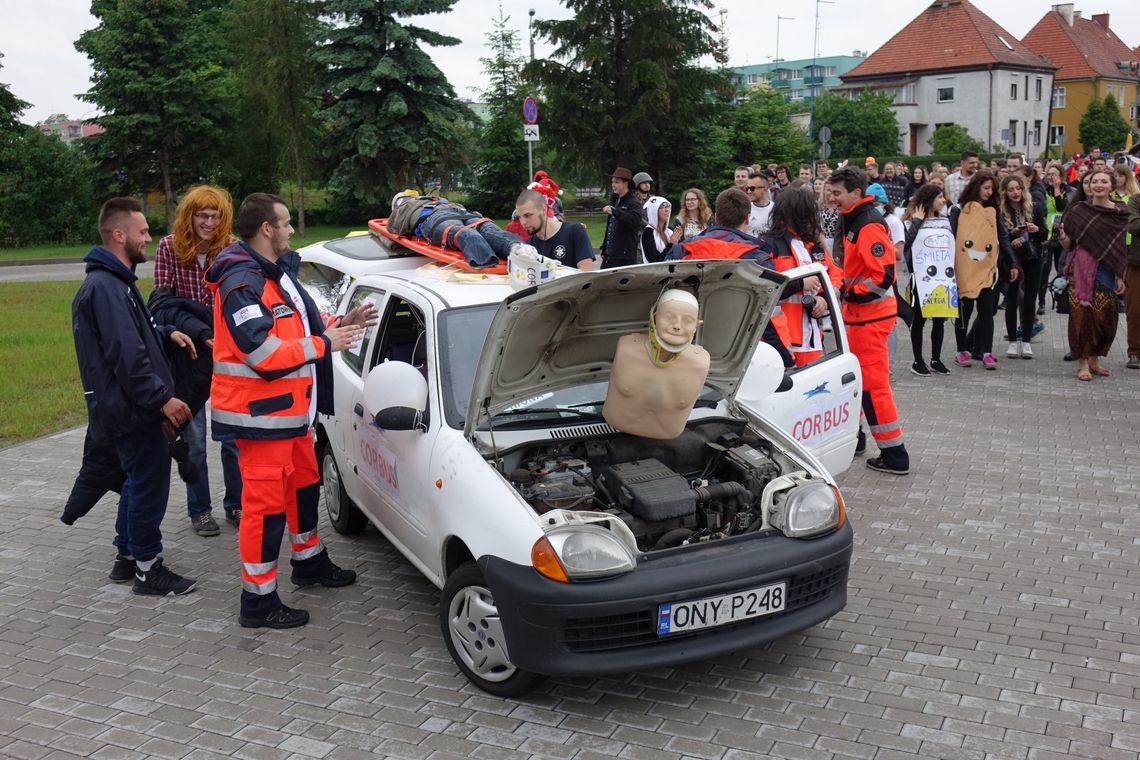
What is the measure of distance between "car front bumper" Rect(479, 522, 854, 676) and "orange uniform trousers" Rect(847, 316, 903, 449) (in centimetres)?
333

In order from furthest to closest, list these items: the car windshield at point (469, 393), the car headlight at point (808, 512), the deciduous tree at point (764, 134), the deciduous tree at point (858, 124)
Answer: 1. the deciduous tree at point (858, 124)
2. the deciduous tree at point (764, 134)
3. the car windshield at point (469, 393)
4. the car headlight at point (808, 512)

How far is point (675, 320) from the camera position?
4.65 metres

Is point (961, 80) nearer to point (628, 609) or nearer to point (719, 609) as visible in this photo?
point (719, 609)

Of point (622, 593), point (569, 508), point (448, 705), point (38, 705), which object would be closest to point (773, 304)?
point (569, 508)

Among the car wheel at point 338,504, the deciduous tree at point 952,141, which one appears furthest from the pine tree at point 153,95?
the deciduous tree at point 952,141

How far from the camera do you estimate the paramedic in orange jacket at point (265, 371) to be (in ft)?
16.0

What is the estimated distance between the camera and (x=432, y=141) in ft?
119

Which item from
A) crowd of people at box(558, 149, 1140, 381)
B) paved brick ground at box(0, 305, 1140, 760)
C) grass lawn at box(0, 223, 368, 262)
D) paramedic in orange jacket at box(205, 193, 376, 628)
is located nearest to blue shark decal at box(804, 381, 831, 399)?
paved brick ground at box(0, 305, 1140, 760)

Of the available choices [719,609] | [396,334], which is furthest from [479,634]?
[396,334]

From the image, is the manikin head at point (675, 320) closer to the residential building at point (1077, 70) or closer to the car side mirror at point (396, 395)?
the car side mirror at point (396, 395)

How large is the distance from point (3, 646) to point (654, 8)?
131 feet

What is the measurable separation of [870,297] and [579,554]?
13.3ft

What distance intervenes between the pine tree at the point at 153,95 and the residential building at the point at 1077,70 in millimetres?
69834

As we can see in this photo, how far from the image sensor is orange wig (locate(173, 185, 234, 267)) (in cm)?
585
